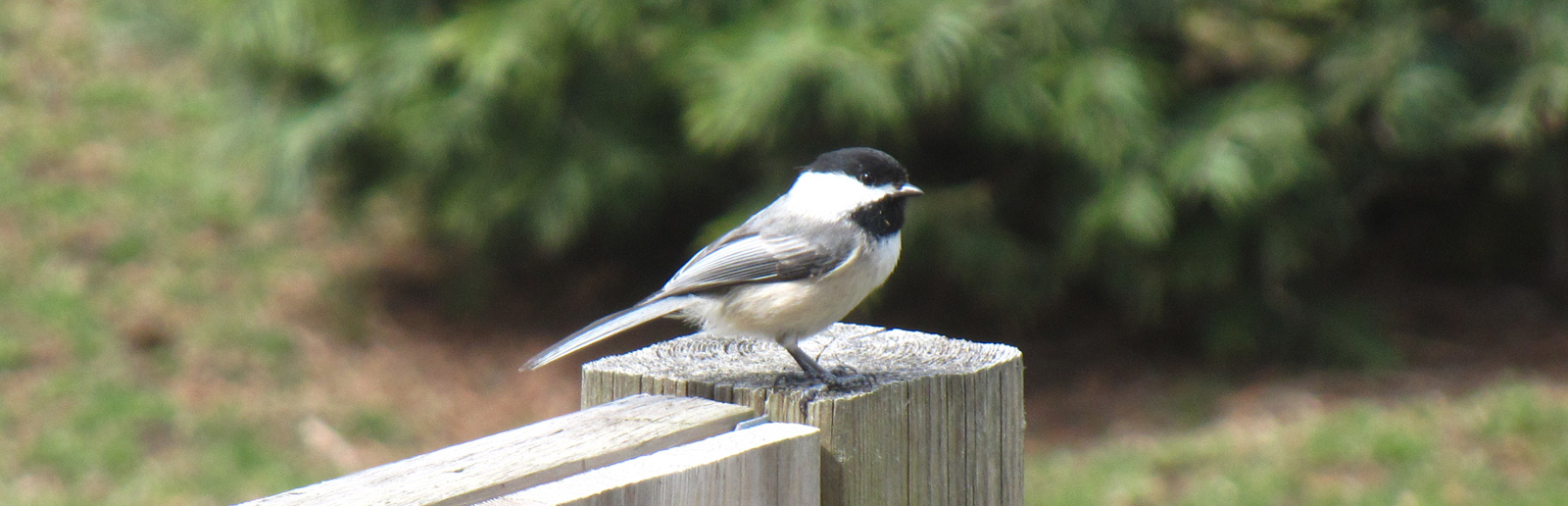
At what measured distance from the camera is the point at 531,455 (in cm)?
159

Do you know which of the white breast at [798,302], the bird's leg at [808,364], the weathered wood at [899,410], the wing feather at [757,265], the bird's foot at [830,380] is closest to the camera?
the weathered wood at [899,410]

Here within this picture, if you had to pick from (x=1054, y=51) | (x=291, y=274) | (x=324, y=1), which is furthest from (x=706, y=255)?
(x=291, y=274)

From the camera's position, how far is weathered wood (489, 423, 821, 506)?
58.2 inches

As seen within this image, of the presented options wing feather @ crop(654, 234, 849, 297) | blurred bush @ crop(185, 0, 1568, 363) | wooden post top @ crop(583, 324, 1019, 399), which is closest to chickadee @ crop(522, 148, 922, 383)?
wing feather @ crop(654, 234, 849, 297)

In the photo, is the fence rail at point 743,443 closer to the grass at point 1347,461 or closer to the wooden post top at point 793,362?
the wooden post top at point 793,362

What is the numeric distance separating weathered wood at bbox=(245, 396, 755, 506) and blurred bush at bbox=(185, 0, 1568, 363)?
3241mm

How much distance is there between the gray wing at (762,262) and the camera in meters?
2.73

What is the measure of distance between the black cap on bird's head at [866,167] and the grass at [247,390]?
229 centimetres

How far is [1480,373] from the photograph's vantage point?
6.18 m

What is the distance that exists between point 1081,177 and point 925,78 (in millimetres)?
960

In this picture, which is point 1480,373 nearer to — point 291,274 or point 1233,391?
point 1233,391

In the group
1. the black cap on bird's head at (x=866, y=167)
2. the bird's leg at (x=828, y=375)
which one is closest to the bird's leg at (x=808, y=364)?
the bird's leg at (x=828, y=375)

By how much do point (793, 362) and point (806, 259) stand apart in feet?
1.24

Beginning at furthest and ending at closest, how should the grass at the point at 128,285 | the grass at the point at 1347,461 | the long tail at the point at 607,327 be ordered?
the grass at the point at 128,285 → the grass at the point at 1347,461 → the long tail at the point at 607,327
